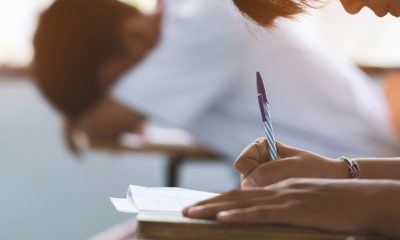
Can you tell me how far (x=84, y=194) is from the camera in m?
3.36

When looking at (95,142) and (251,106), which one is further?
(95,142)

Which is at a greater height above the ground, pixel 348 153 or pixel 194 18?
pixel 194 18

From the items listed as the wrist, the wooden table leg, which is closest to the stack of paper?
the wrist

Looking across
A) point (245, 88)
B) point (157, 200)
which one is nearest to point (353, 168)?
point (157, 200)

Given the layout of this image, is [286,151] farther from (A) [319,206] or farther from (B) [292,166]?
(A) [319,206]

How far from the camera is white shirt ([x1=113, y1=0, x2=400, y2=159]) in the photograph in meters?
2.16

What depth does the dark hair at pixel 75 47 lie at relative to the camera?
2539mm

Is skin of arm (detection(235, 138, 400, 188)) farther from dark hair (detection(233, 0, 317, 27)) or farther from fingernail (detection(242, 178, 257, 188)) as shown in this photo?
dark hair (detection(233, 0, 317, 27))

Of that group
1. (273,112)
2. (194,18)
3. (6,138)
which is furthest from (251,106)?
(6,138)

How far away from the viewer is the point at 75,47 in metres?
2.69

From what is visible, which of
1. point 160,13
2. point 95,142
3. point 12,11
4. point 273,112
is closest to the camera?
point 273,112

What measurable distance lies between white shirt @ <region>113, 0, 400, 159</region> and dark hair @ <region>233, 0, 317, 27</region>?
125 cm

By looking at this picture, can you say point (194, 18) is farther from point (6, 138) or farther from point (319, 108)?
point (6, 138)

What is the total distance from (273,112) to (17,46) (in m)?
1.43
